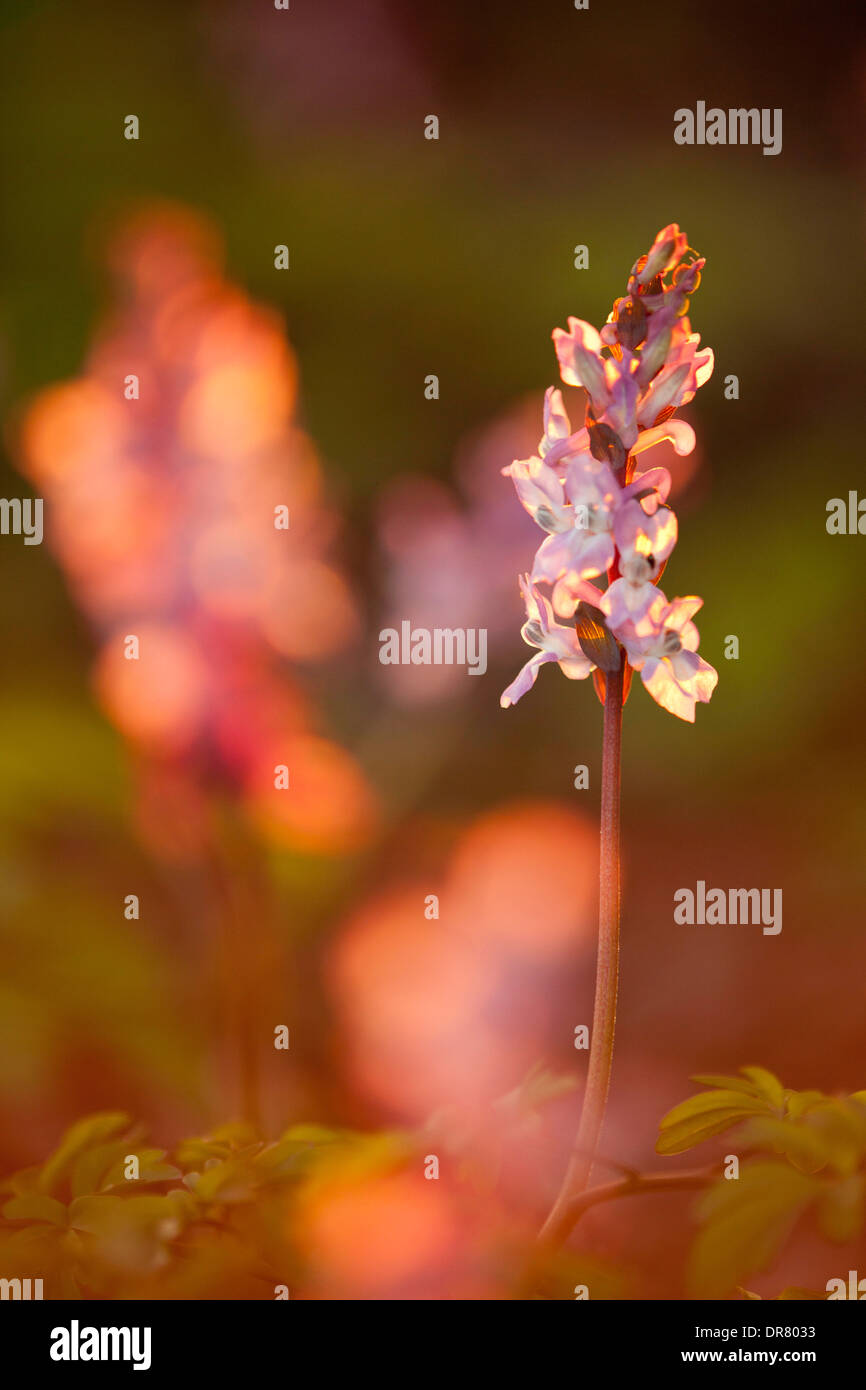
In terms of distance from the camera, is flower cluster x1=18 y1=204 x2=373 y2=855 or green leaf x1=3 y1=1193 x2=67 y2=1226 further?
flower cluster x1=18 y1=204 x2=373 y2=855

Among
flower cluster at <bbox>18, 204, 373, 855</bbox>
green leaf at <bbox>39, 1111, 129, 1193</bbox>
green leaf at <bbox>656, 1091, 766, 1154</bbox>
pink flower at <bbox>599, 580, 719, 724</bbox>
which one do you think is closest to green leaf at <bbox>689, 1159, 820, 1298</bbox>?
green leaf at <bbox>656, 1091, 766, 1154</bbox>

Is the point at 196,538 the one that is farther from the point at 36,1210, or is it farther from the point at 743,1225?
the point at 743,1225

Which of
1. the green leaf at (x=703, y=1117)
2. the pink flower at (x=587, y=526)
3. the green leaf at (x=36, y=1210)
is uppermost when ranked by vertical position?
the pink flower at (x=587, y=526)

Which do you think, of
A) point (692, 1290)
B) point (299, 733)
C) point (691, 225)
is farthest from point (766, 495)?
point (692, 1290)

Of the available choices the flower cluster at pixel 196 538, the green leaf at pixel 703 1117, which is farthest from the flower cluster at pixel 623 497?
the flower cluster at pixel 196 538

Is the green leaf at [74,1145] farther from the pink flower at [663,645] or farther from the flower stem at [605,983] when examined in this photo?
the pink flower at [663,645]

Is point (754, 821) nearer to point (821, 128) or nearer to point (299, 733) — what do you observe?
point (299, 733)

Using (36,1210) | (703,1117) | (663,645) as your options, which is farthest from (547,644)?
(36,1210)

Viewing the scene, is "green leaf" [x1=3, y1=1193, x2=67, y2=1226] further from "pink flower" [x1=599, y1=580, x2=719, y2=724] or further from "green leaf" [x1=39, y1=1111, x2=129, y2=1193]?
"pink flower" [x1=599, y1=580, x2=719, y2=724]
